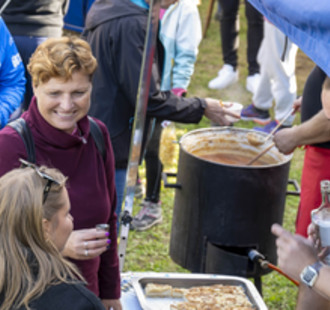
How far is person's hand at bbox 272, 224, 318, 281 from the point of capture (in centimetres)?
195

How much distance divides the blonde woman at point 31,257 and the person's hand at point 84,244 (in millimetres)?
456

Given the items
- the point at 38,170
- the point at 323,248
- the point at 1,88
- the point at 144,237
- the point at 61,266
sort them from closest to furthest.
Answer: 1. the point at 61,266
2. the point at 38,170
3. the point at 323,248
4. the point at 1,88
5. the point at 144,237

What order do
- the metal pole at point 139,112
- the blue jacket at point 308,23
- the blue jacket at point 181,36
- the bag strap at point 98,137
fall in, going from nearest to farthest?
1. the blue jacket at point 308,23
2. the bag strap at point 98,137
3. the metal pole at point 139,112
4. the blue jacket at point 181,36

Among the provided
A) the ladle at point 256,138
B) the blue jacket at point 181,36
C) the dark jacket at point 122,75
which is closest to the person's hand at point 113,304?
the dark jacket at point 122,75

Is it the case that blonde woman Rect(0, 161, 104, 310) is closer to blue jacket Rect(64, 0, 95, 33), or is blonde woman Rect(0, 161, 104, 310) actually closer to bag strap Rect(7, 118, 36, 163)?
bag strap Rect(7, 118, 36, 163)

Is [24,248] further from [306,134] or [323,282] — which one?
[306,134]

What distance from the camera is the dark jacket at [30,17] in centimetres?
415

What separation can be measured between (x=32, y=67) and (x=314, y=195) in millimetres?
1766

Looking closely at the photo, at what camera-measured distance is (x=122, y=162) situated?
3602mm

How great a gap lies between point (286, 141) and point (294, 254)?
4.78ft

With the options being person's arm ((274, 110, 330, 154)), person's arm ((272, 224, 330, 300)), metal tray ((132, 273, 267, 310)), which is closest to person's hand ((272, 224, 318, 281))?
person's arm ((272, 224, 330, 300))

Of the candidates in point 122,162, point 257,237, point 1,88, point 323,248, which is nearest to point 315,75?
point 257,237

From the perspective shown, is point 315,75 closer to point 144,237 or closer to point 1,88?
point 1,88

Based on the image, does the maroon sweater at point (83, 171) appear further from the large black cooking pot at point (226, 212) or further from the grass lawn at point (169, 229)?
the grass lawn at point (169, 229)
